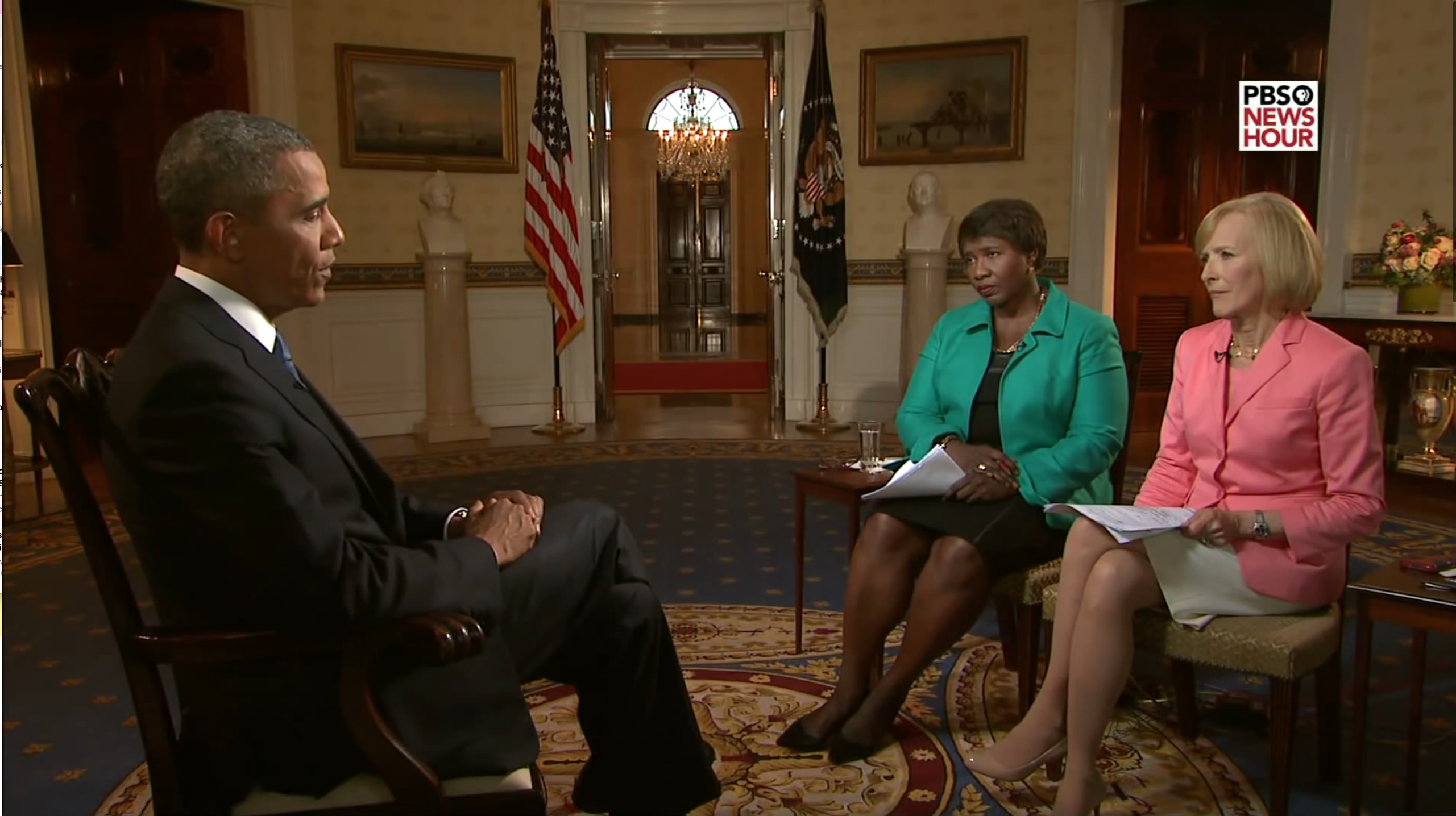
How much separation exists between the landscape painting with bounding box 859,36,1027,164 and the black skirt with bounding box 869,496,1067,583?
5325mm

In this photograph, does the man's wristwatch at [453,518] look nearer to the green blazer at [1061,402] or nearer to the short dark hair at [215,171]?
the short dark hair at [215,171]

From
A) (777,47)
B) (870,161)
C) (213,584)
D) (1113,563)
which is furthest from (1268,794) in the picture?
(777,47)

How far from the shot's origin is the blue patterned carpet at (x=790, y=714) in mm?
2295

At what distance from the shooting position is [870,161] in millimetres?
7703

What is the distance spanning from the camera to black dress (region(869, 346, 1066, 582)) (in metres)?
2.45

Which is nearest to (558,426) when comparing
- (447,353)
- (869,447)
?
(447,353)

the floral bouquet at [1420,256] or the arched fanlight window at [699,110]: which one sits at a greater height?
the arched fanlight window at [699,110]

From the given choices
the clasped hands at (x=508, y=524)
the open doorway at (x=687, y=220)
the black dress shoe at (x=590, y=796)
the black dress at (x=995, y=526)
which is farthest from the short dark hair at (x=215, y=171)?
the open doorway at (x=687, y=220)

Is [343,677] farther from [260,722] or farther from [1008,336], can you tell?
[1008,336]

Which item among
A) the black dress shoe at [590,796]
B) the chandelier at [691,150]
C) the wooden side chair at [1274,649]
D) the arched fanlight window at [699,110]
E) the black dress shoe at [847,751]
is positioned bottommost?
the black dress shoe at [847,751]

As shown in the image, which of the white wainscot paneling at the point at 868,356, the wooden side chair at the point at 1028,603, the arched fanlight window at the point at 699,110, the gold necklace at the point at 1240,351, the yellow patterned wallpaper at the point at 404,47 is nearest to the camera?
the gold necklace at the point at 1240,351

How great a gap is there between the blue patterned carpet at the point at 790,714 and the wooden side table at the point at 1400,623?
0.16 meters

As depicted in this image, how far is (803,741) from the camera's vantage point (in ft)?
8.20

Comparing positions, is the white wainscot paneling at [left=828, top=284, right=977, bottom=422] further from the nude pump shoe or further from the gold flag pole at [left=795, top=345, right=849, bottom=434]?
the nude pump shoe
